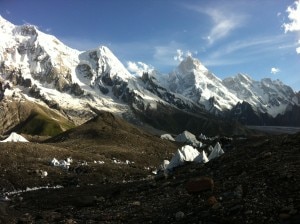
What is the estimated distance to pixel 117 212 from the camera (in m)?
34.6

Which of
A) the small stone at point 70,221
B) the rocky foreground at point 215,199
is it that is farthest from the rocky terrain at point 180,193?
the small stone at point 70,221

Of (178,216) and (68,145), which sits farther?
(68,145)

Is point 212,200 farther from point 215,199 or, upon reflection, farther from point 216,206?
point 216,206

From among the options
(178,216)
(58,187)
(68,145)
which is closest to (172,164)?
(58,187)

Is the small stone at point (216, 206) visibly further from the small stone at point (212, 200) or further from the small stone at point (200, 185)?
the small stone at point (200, 185)

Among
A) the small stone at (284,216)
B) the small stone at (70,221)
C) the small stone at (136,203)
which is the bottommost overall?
the small stone at (284,216)

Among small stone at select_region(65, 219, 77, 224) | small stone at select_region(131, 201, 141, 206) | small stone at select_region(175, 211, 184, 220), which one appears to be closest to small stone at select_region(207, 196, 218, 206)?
small stone at select_region(175, 211, 184, 220)

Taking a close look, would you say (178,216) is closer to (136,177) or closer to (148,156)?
(136,177)

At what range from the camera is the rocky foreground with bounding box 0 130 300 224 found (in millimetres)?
26406

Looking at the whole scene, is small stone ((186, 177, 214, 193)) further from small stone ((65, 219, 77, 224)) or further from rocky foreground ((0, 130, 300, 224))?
small stone ((65, 219, 77, 224))

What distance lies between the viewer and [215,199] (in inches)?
1183

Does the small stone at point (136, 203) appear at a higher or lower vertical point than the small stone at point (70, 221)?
higher

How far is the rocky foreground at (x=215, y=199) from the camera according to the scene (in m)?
26.4

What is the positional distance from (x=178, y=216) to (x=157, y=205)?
5.11 m
